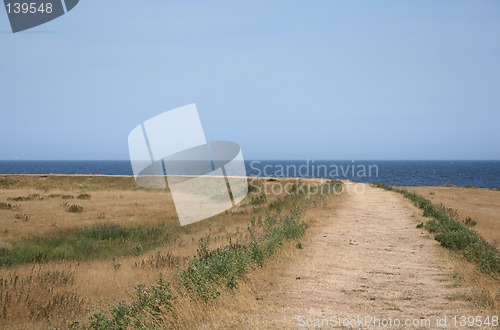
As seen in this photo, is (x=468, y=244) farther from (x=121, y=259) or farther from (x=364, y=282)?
(x=121, y=259)

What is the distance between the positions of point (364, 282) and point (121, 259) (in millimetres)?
9261

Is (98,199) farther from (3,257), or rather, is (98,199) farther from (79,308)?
(79,308)

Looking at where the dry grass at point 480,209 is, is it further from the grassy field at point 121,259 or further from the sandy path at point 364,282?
the grassy field at point 121,259

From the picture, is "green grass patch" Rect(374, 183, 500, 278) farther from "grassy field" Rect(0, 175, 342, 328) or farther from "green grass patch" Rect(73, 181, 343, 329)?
"green grass patch" Rect(73, 181, 343, 329)

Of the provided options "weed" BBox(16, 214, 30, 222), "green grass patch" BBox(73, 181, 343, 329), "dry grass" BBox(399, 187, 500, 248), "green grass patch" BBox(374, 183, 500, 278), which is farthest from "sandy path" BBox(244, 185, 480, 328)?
"weed" BBox(16, 214, 30, 222)

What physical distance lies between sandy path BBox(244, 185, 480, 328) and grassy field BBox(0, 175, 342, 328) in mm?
794

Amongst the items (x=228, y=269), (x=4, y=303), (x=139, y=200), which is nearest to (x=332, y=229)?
(x=228, y=269)

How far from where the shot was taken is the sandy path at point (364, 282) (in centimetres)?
578

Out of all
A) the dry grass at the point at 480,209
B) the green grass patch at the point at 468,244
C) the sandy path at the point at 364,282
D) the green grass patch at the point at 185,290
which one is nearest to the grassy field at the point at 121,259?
the green grass patch at the point at 185,290

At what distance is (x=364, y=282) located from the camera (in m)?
7.41

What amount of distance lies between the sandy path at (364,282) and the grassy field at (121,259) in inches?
31.2

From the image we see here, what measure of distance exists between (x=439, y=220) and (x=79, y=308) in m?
12.9

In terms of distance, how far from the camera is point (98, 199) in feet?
105

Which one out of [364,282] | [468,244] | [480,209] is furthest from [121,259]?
[480,209]
